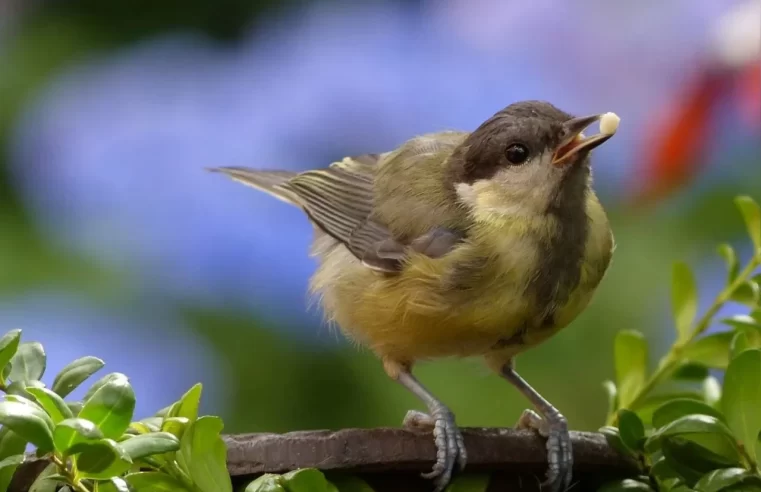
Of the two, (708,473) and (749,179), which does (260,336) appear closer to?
(749,179)

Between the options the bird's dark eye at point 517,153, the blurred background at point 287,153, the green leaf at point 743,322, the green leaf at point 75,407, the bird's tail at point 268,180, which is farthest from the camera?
the blurred background at point 287,153

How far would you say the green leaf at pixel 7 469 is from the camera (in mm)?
481

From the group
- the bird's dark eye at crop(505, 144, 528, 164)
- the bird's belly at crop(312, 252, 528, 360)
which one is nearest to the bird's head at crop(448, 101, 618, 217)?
the bird's dark eye at crop(505, 144, 528, 164)

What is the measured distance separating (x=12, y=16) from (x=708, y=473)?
5.78ft

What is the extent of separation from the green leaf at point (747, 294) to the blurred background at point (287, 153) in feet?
3.06

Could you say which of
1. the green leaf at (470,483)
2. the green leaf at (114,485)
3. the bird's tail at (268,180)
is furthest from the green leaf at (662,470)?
the bird's tail at (268,180)

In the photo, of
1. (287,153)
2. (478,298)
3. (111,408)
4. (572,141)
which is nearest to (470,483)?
(111,408)

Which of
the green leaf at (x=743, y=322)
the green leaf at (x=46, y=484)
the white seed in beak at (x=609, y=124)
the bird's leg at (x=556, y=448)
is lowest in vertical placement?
the bird's leg at (x=556, y=448)

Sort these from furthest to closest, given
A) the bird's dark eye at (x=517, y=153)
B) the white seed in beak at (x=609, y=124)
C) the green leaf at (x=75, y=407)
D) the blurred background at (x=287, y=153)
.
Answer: the blurred background at (x=287, y=153) < the bird's dark eye at (x=517, y=153) < the white seed in beak at (x=609, y=124) < the green leaf at (x=75, y=407)

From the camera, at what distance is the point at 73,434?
42 centimetres

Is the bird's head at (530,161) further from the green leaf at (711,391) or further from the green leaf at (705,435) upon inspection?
the green leaf at (705,435)

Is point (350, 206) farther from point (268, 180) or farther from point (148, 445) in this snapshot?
point (148, 445)

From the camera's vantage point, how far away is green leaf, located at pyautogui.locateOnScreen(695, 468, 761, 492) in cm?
51

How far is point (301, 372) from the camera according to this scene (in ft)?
5.74
